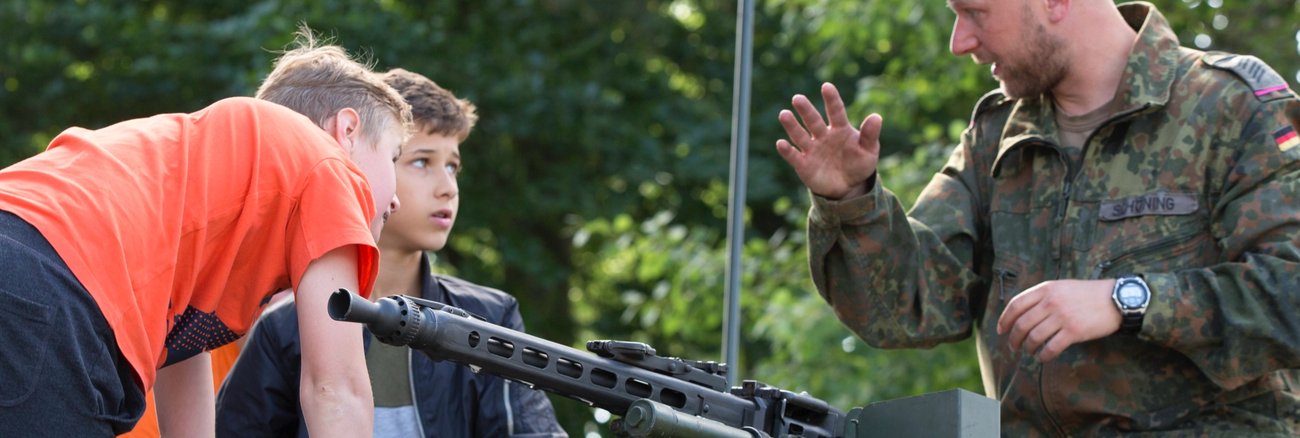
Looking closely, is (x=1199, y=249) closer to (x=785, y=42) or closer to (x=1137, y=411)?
(x=1137, y=411)

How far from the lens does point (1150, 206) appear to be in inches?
136

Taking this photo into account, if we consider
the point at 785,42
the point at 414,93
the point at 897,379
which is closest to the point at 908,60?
the point at 785,42

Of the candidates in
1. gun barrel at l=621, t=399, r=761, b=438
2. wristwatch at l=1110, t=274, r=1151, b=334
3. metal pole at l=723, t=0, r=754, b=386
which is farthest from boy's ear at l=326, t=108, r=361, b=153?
wristwatch at l=1110, t=274, r=1151, b=334

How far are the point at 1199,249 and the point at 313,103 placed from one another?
189 cm

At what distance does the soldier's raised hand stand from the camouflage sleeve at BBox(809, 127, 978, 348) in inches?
2.1

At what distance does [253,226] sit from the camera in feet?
8.53

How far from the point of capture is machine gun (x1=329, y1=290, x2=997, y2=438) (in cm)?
229

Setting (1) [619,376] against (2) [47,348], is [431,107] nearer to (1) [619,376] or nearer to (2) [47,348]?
(1) [619,376]

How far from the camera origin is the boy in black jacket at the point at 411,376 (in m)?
3.63

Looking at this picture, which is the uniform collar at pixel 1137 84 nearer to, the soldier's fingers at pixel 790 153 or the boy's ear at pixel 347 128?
the soldier's fingers at pixel 790 153

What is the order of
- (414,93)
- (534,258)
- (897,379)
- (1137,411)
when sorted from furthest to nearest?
1. (534,258)
2. (897,379)
3. (414,93)
4. (1137,411)

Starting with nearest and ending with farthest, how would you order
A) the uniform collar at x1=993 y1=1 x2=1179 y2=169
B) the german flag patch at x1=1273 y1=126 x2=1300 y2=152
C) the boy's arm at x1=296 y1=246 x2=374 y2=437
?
1. the boy's arm at x1=296 y1=246 x2=374 y2=437
2. the german flag patch at x1=1273 y1=126 x2=1300 y2=152
3. the uniform collar at x1=993 y1=1 x2=1179 y2=169

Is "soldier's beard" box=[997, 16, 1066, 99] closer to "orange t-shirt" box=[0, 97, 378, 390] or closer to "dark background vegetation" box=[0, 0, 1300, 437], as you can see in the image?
"orange t-shirt" box=[0, 97, 378, 390]

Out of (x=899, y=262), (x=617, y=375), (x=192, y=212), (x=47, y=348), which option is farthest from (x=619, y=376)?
(x=899, y=262)
